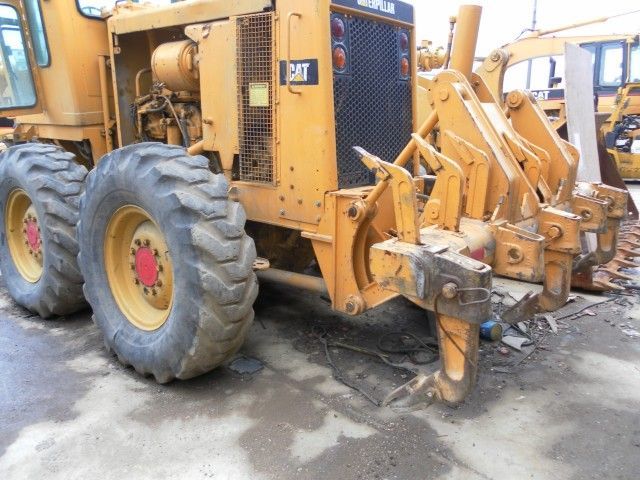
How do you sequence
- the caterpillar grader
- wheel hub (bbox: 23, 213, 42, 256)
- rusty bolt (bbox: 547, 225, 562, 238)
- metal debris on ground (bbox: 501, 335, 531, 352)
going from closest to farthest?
the caterpillar grader < rusty bolt (bbox: 547, 225, 562, 238) < metal debris on ground (bbox: 501, 335, 531, 352) < wheel hub (bbox: 23, 213, 42, 256)

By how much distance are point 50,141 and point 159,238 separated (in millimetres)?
2738

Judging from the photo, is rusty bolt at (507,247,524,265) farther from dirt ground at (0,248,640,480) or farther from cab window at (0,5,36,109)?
cab window at (0,5,36,109)

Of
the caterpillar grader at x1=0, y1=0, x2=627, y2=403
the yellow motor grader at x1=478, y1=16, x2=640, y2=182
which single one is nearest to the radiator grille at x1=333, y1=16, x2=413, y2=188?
the caterpillar grader at x1=0, y1=0, x2=627, y2=403

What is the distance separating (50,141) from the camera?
5371 mm

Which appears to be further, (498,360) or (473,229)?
(498,360)

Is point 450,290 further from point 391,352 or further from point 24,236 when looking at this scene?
point 24,236

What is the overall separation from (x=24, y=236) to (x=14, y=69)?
1529 millimetres

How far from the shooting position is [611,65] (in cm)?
1218

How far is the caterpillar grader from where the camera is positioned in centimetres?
293

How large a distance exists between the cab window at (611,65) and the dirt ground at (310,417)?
1004 cm

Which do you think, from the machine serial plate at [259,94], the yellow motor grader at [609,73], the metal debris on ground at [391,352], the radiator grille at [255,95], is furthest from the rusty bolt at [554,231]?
the yellow motor grader at [609,73]

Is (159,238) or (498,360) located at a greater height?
(159,238)

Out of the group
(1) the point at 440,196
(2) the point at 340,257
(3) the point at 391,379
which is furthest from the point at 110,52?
(3) the point at 391,379

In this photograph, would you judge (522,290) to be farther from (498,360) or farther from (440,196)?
(440,196)
